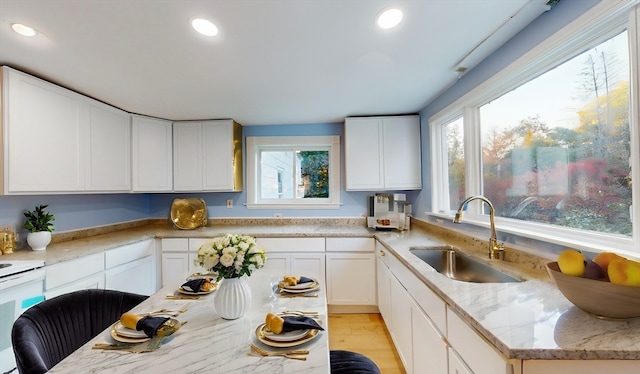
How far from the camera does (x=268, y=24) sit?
4.64ft

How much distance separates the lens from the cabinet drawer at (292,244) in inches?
110

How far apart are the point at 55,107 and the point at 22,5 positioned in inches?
42.7

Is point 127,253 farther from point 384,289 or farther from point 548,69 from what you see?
point 548,69

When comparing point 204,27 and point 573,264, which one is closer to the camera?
point 573,264

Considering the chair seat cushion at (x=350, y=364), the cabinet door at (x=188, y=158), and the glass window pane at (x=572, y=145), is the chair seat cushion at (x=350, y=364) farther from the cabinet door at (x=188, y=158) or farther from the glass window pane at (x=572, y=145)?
the cabinet door at (x=188, y=158)

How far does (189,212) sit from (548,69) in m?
3.73

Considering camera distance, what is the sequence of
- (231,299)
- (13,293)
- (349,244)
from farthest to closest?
1. (349,244)
2. (13,293)
3. (231,299)

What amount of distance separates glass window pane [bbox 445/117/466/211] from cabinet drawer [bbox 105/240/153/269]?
314 centimetres

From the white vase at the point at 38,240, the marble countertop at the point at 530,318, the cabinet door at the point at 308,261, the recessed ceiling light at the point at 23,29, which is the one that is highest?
the recessed ceiling light at the point at 23,29

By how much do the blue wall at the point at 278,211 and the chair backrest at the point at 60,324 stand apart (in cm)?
157

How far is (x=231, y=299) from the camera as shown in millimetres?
1143

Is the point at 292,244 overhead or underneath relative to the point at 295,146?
underneath

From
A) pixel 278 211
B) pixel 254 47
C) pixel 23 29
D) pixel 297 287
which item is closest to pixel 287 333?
pixel 297 287

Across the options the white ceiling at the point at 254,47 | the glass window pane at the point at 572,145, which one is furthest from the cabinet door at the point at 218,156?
the glass window pane at the point at 572,145
